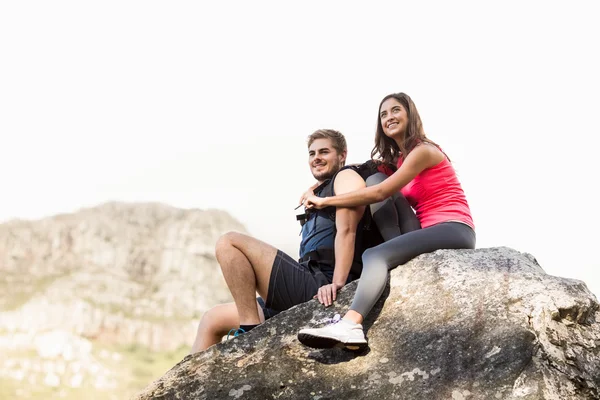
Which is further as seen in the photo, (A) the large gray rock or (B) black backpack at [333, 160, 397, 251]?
(B) black backpack at [333, 160, 397, 251]

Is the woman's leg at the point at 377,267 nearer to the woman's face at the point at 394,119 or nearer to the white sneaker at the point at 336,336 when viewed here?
the white sneaker at the point at 336,336

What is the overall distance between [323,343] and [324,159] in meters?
1.98

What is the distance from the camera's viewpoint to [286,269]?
484 cm

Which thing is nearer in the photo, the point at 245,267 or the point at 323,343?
the point at 323,343

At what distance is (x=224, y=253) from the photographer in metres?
4.79

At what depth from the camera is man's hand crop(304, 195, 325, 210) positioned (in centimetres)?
498

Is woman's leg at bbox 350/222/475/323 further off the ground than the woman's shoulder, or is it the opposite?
the woman's shoulder

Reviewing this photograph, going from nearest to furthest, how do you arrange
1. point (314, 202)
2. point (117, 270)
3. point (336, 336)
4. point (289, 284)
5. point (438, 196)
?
1. point (336, 336)
2. point (289, 284)
3. point (314, 202)
4. point (438, 196)
5. point (117, 270)

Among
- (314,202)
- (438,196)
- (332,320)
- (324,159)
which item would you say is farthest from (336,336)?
(324,159)

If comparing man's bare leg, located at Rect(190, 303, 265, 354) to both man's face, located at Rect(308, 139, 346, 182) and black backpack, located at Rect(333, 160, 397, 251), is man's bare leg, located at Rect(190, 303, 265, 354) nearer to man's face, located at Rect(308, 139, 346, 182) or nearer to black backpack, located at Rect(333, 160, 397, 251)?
black backpack, located at Rect(333, 160, 397, 251)

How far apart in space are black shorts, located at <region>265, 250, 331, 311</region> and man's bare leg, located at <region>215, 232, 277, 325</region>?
0.05 metres

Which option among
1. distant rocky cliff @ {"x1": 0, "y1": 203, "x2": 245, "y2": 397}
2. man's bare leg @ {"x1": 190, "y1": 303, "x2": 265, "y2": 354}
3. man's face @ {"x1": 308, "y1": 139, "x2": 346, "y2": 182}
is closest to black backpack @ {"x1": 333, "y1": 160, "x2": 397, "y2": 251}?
man's face @ {"x1": 308, "y1": 139, "x2": 346, "y2": 182}

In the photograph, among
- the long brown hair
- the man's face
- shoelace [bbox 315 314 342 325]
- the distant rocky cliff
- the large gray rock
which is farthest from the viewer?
the distant rocky cliff

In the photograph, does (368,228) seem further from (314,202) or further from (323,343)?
(323,343)
